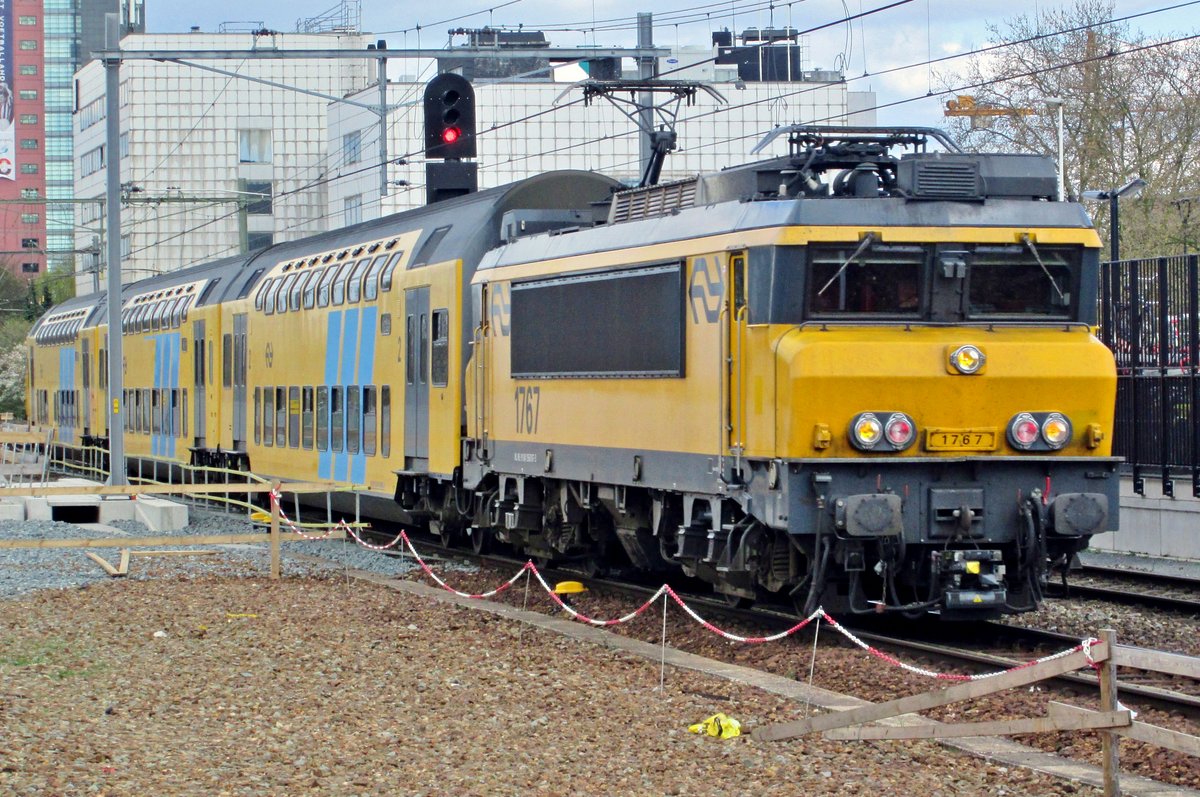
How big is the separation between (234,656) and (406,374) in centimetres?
854

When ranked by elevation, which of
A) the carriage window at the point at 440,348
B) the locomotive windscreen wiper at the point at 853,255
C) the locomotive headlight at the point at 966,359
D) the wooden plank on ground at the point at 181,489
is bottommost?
the wooden plank on ground at the point at 181,489

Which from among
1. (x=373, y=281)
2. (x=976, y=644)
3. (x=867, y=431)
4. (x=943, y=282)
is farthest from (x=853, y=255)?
(x=373, y=281)

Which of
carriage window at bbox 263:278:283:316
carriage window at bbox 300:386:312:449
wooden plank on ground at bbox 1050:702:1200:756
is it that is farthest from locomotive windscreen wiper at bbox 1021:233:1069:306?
carriage window at bbox 263:278:283:316

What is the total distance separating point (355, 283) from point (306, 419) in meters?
2.85

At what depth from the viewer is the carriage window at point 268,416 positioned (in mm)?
26469

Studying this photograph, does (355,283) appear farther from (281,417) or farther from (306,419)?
(281,417)

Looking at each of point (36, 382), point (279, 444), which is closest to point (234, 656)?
point (279, 444)

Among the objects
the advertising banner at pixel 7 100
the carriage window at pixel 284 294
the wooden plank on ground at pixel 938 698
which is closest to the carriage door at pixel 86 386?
the carriage window at pixel 284 294

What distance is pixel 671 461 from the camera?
14062mm

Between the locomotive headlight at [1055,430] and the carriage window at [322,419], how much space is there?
13245mm

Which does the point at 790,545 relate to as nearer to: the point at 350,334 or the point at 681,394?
the point at 681,394

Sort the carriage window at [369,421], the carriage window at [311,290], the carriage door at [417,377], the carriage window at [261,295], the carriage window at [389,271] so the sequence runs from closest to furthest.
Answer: the carriage door at [417,377] < the carriage window at [389,271] < the carriage window at [369,421] < the carriage window at [311,290] < the carriage window at [261,295]

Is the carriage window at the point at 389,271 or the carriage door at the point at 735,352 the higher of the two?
the carriage window at the point at 389,271

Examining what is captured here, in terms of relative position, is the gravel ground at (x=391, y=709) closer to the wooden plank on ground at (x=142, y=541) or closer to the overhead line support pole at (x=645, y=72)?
the wooden plank on ground at (x=142, y=541)
